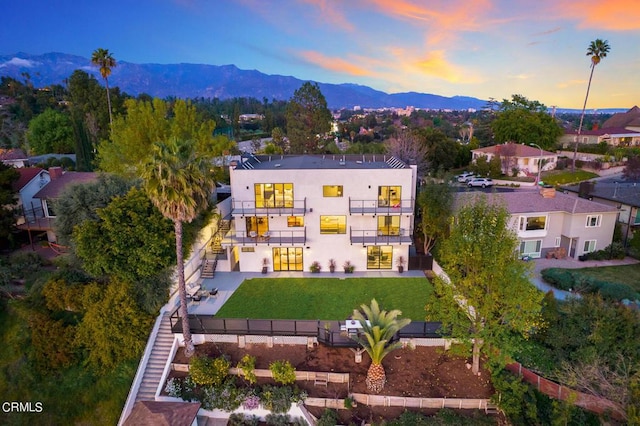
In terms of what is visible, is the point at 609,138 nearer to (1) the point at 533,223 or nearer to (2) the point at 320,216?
(1) the point at 533,223

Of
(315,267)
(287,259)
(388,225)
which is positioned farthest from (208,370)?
(388,225)

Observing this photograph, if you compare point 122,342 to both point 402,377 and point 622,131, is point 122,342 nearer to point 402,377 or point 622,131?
point 402,377

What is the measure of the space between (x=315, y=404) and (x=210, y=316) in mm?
8474

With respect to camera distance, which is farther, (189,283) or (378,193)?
(378,193)

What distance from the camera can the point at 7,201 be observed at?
1152 inches

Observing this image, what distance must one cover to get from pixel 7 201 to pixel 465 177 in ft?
180

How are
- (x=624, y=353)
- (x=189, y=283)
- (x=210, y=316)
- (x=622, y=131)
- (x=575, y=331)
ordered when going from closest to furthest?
1. (x=624, y=353)
2. (x=575, y=331)
3. (x=210, y=316)
4. (x=189, y=283)
5. (x=622, y=131)

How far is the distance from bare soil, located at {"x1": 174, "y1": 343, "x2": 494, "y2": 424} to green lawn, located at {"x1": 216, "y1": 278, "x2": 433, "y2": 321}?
7.40ft

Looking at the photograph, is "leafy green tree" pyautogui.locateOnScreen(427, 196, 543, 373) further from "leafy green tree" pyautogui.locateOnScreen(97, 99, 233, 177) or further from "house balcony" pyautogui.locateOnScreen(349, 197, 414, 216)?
"leafy green tree" pyautogui.locateOnScreen(97, 99, 233, 177)

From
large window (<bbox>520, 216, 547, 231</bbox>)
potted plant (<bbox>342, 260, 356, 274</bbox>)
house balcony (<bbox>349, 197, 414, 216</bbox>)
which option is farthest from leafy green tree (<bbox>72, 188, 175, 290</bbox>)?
large window (<bbox>520, 216, 547, 231</bbox>)

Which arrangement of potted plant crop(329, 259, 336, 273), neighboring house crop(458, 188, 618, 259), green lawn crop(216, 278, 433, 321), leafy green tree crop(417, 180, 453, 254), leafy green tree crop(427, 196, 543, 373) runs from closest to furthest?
leafy green tree crop(427, 196, 543, 373) < green lawn crop(216, 278, 433, 321) < leafy green tree crop(417, 180, 453, 254) < potted plant crop(329, 259, 336, 273) < neighboring house crop(458, 188, 618, 259)

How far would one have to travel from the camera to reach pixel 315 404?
1747cm

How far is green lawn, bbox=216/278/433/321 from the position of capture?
22.3m

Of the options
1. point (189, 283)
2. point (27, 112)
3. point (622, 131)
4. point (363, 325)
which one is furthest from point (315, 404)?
point (27, 112)
